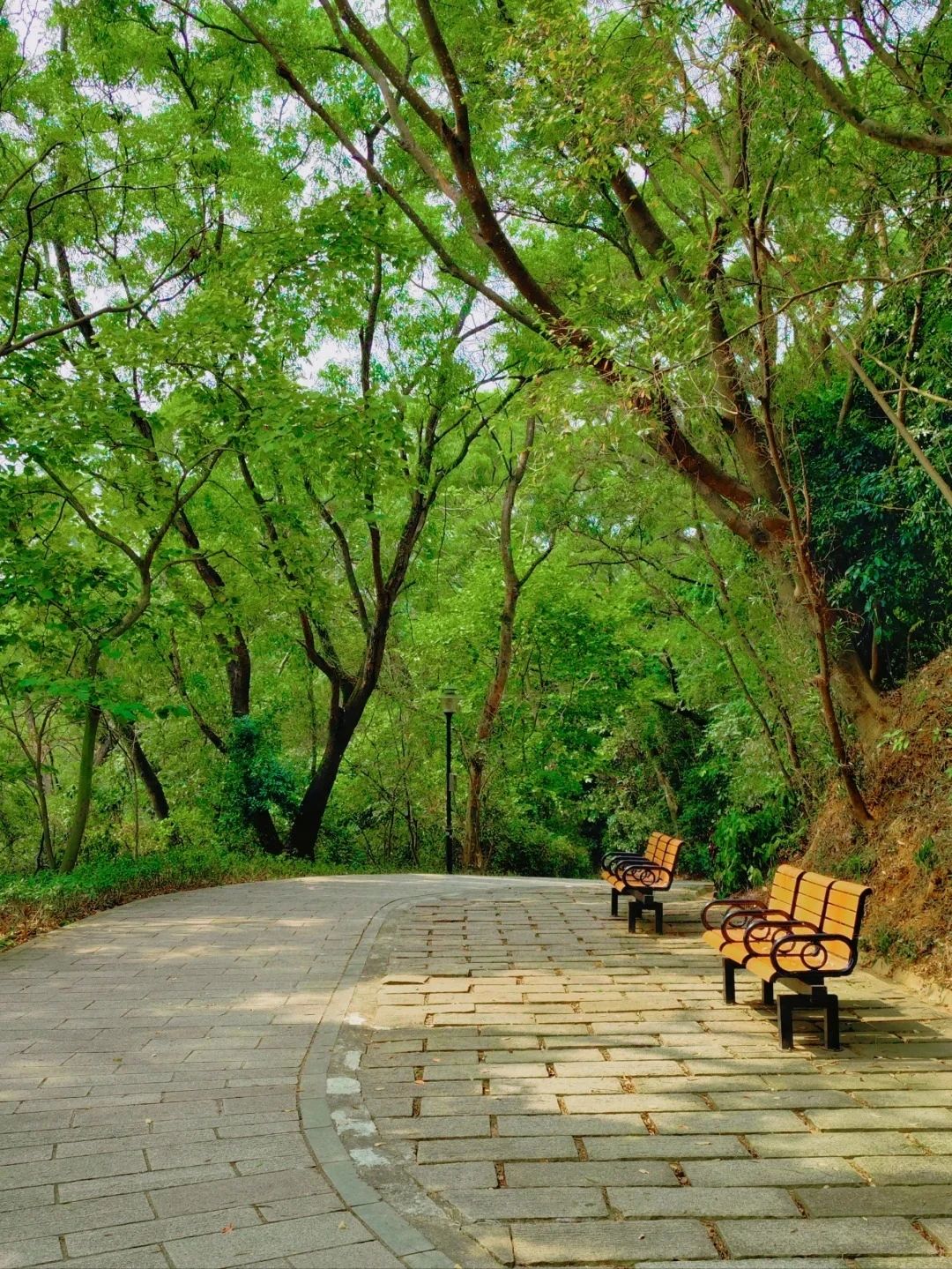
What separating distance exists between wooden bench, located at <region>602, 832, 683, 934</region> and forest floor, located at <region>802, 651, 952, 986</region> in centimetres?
158

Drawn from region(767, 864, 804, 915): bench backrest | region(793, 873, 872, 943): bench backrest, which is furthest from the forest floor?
region(793, 873, 872, 943): bench backrest

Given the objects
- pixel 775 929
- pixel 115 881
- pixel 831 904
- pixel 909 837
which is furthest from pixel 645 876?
pixel 115 881

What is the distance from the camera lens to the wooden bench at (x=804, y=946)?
5.73m

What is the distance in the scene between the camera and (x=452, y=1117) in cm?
461

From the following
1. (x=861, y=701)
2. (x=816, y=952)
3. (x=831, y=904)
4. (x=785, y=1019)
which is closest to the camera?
(x=785, y=1019)

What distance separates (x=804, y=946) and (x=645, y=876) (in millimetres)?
4098

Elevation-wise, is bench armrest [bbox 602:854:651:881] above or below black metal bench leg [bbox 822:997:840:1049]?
above

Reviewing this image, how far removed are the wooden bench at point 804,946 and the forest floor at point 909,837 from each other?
2.95ft

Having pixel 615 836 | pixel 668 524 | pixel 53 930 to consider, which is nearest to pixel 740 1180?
pixel 53 930

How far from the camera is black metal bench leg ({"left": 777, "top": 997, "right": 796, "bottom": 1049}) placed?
5659 mm

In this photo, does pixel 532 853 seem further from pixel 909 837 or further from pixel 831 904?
pixel 831 904

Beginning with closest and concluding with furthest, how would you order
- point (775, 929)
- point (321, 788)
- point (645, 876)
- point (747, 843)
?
1. point (775, 929)
2. point (645, 876)
3. point (747, 843)
4. point (321, 788)

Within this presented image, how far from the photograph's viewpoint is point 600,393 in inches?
316

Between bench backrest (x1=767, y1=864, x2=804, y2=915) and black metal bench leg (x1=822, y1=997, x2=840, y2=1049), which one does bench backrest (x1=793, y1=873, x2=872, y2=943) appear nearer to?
bench backrest (x1=767, y1=864, x2=804, y2=915)
